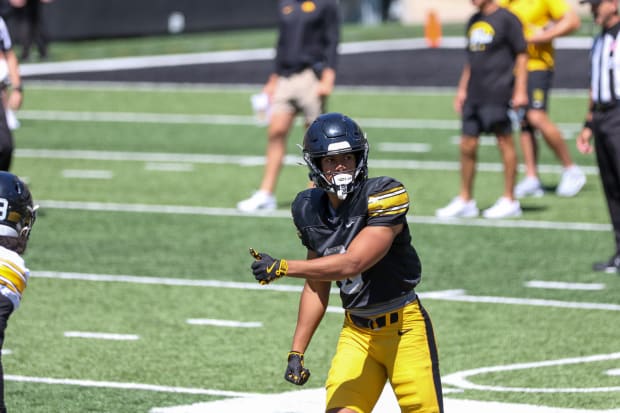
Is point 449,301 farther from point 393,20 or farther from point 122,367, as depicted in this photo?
point 393,20

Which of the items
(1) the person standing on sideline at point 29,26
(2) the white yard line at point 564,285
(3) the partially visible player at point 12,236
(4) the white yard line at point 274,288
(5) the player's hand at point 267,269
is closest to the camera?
(5) the player's hand at point 267,269

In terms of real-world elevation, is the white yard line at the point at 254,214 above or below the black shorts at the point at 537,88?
below

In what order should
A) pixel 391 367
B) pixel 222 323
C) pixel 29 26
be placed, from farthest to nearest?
pixel 29 26 < pixel 222 323 < pixel 391 367

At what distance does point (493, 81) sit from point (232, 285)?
3.37 meters

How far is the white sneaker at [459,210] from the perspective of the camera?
40.2 feet

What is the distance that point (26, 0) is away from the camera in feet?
96.6

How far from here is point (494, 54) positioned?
39.4ft

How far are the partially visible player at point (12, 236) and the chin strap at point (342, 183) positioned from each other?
44.6 inches

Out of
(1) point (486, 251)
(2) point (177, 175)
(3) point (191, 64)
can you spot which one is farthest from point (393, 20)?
(1) point (486, 251)

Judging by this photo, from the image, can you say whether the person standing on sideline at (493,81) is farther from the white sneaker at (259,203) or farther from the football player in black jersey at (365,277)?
the football player in black jersey at (365,277)

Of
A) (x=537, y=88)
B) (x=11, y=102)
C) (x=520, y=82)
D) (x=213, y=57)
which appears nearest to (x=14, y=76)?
(x=11, y=102)

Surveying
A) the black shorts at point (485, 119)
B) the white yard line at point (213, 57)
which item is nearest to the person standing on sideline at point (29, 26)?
the white yard line at point (213, 57)

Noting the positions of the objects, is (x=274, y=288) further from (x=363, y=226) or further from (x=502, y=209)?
(x=363, y=226)

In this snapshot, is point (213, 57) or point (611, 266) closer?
point (611, 266)
